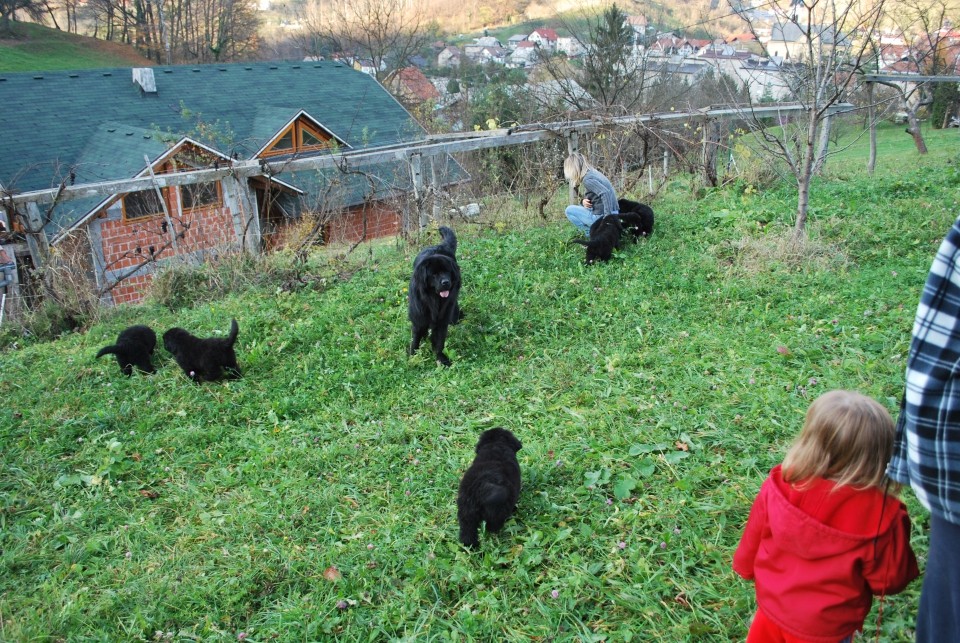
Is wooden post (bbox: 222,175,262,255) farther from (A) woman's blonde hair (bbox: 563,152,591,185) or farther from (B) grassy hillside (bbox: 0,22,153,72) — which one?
(B) grassy hillside (bbox: 0,22,153,72)

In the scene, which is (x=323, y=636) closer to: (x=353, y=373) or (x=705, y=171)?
(x=353, y=373)

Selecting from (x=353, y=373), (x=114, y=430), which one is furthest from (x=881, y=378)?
(x=114, y=430)

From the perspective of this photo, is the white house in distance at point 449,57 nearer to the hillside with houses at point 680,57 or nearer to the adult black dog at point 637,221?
the hillside with houses at point 680,57

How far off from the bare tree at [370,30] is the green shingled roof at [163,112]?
5.28m

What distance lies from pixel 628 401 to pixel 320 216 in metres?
6.50

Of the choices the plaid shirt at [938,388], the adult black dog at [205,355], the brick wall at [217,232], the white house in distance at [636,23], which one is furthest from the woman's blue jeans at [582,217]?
the white house in distance at [636,23]

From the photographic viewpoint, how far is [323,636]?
130 inches

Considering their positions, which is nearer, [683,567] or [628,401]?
[683,567]

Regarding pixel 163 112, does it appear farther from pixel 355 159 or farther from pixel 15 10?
pixel 15 10

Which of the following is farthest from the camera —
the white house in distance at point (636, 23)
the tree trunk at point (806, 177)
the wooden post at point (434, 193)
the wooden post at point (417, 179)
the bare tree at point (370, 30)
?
the bare tree at point (370, 30)

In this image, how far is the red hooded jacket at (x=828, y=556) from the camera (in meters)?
2.10

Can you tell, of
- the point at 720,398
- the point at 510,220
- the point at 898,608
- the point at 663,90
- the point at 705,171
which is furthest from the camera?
the point at 663,90

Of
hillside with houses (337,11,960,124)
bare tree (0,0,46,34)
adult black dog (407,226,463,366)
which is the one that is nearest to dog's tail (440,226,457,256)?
adult black dog (407,226,463,366)

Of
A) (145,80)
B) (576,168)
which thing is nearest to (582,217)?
(576,168)
